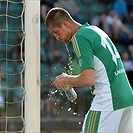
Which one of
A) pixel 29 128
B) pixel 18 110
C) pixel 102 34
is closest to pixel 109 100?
pixel 102 34

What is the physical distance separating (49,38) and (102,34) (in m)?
6.94

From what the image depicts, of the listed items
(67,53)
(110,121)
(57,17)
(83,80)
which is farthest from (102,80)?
(67,53)

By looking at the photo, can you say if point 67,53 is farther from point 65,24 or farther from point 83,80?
point 83,80

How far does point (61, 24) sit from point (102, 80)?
0.57m

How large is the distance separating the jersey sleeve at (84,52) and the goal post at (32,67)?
0.85 meters

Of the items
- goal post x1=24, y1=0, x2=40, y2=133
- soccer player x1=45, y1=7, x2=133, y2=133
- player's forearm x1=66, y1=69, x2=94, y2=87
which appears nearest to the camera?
player's forearm x1=66, y1=69, x2=94, y2=87

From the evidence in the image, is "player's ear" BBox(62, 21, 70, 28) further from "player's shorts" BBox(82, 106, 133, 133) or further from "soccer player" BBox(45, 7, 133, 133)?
"player's shorts" BBox(82, 106, 133, 133)

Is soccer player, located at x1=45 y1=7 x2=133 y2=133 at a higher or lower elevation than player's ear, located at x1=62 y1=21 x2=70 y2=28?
lower

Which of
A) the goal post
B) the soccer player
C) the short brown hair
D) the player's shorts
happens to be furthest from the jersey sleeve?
the goal post

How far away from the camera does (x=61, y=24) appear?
4.54 metres

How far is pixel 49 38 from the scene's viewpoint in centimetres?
1144

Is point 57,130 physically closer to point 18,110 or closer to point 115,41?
point 18,110

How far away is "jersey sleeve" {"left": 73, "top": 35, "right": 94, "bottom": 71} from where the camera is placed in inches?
170

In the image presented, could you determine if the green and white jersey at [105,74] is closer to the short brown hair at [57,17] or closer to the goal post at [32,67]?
the short brown hair at [57,17]
